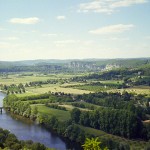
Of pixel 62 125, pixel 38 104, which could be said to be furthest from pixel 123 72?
pixel 62 125

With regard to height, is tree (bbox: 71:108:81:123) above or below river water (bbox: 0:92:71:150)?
above

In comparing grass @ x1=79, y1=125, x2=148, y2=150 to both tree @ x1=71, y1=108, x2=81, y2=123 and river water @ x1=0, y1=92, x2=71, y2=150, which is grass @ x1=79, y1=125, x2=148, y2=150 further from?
river water @ x1=0, y1=92, x2=71, y2=150

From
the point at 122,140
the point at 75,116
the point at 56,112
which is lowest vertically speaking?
the point at 122,140

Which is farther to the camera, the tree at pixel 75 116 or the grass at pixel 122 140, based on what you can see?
the tree at pixel 75 116

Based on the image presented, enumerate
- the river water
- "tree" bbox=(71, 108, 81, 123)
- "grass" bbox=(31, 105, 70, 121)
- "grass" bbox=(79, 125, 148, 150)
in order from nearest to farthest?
"grass" bbox=(79, 125, 148, 150), the river water, "tree" bbox=(71, 108, 81, 123), "grass" bbox=(31, 105, 70, 121)

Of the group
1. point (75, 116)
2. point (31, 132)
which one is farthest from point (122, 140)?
point (31, 132)

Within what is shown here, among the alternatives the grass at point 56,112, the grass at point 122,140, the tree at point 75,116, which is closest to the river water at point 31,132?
the grass at point 56,112

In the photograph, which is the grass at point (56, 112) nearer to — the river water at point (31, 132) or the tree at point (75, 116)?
the tree at point (75, 116)

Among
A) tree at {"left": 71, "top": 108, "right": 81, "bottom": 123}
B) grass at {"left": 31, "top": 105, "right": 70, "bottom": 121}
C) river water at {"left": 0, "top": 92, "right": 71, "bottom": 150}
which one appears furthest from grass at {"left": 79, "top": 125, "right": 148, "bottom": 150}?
grass at {"left": 31, "top": 105, "right": 70, "bottom": 121}

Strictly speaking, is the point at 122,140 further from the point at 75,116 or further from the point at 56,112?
the point at 56,112
